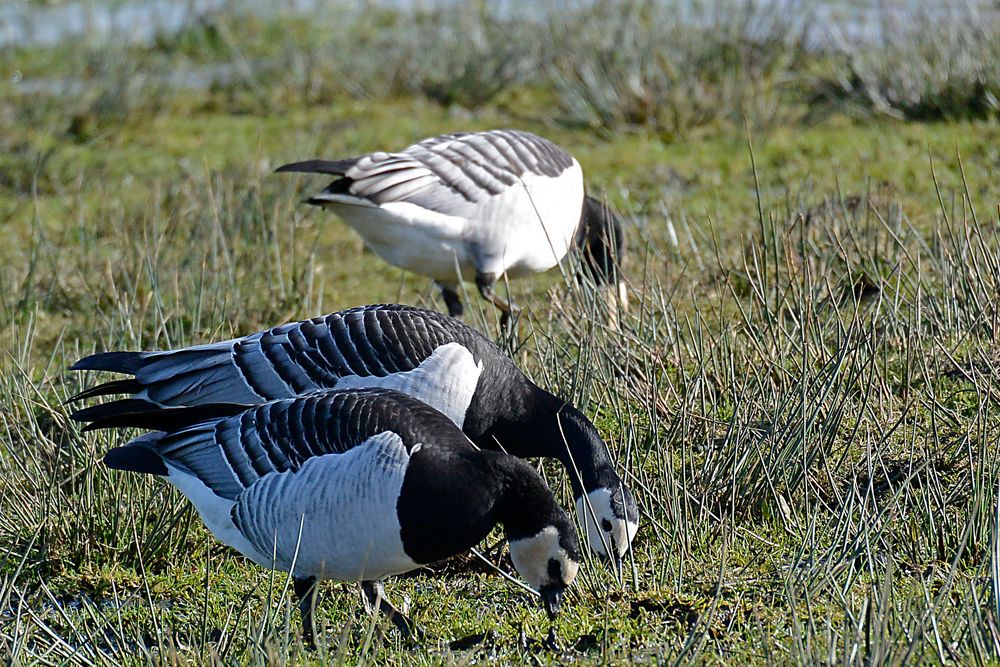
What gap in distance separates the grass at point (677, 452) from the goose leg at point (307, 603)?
77 millimetres

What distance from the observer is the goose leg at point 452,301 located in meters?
6.88

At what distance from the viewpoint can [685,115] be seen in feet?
31.6

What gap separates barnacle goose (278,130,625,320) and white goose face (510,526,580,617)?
99.4 inches

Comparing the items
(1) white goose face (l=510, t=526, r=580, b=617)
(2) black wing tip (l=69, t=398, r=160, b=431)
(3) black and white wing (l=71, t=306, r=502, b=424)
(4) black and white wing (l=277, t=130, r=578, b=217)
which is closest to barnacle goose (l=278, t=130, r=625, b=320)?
(4) black and white wing (l=277, t=130, r=578, b=217)

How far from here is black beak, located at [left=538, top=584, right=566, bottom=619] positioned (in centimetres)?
395

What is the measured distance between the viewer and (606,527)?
4.16 m

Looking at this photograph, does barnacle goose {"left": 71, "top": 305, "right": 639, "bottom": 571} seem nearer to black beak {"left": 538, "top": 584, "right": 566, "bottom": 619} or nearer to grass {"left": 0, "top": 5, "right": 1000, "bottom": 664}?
grass {"left": 0, "top": 5, "right": 1000, "bottom": 664}

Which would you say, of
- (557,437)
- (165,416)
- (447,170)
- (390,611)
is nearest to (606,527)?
(557,437)

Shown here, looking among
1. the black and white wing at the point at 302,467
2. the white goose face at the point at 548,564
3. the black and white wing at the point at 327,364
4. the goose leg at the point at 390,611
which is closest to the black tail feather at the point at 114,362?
the black and white wing at the point at 327,364

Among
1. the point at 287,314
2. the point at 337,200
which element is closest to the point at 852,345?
the point at 337,200

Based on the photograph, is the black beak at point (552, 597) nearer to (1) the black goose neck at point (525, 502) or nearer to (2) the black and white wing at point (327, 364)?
(1) the black goose neck at point (525, 502)

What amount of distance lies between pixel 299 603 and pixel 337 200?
2.79m

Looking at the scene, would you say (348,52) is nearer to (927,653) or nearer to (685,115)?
(685,115)

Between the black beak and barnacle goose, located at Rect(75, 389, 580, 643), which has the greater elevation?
barnacle goose, located at Rect(75, 389, 580, 643)
